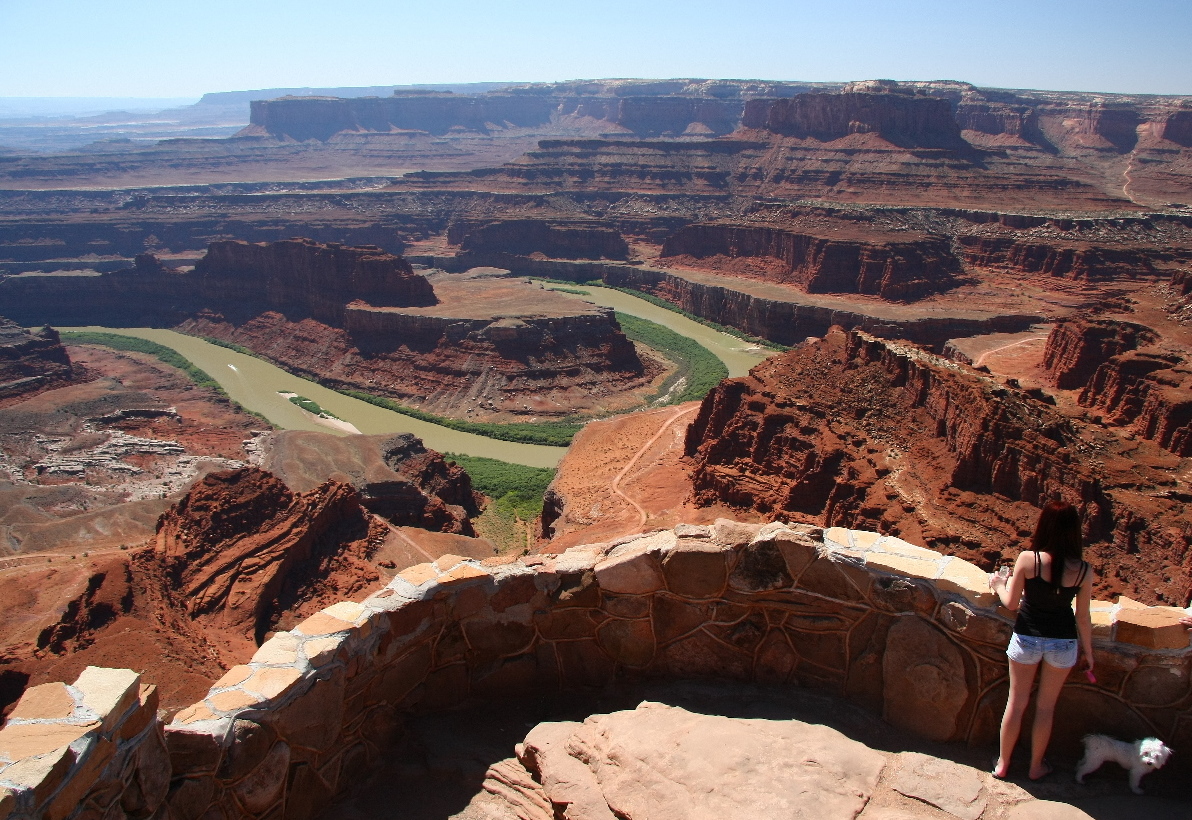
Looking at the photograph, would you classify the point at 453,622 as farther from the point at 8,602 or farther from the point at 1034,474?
the point at 1034,474

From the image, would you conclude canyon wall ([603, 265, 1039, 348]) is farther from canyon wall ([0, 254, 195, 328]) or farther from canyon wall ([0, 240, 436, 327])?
canyon wall ([0, 254, 195, 328])

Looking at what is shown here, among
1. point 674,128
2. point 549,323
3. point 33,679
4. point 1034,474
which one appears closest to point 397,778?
point 33,679

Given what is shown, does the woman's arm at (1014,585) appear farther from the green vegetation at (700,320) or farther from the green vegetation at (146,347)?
the green vegetation at (700,320)

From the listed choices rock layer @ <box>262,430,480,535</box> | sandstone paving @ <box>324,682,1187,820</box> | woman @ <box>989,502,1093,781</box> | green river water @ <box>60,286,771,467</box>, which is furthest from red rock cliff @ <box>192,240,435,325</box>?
woman @ <box>989,502,1093,781</box>

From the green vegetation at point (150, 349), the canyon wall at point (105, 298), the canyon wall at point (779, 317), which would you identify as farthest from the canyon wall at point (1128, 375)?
the canyon wall at point (105, 298)

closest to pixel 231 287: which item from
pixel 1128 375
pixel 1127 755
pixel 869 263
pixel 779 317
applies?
pixel 779 317

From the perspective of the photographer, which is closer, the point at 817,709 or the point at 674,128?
the point at 817,709
